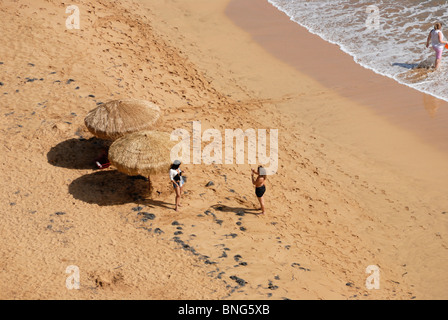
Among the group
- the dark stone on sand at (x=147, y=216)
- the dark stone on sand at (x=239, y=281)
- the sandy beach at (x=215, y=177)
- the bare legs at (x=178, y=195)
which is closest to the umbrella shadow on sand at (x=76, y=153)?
the sandy beach at (x=215, y=177)

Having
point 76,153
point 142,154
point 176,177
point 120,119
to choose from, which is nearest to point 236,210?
point 176,177

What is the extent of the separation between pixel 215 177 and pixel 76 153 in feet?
12.0

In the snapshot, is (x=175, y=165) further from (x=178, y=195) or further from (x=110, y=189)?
(x=110, y=189)

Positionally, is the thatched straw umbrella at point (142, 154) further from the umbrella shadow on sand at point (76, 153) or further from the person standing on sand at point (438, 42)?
the person standing on sand at point (438, 42)

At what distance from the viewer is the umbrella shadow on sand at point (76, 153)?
41.8 feet

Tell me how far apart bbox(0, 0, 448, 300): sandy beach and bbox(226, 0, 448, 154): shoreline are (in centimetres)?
7

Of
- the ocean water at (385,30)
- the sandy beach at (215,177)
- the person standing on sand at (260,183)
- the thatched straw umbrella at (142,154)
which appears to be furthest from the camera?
the ocean water at (385,30)

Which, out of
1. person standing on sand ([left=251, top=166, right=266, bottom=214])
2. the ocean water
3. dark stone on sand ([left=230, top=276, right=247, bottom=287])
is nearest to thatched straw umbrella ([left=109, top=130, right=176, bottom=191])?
person standing on sand ([left=251, top=166, right=266, bottom=214])

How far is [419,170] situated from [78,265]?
9.05 metres

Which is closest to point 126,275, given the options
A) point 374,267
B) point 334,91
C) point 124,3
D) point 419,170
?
point 374,267

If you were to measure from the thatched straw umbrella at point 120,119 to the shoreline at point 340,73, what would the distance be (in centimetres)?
747

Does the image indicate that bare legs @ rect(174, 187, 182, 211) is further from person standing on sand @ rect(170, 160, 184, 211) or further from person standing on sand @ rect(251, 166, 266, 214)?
person standing on sand @ rect(251, 166, 266, 214)

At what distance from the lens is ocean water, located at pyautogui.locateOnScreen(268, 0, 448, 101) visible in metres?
17.6
